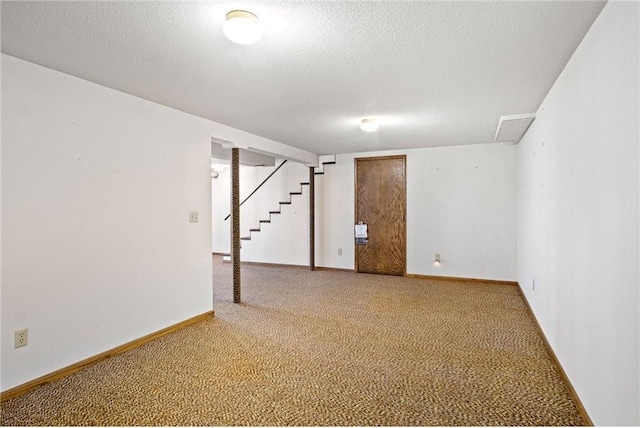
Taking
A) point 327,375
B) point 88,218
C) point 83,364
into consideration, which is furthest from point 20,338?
point 327,375

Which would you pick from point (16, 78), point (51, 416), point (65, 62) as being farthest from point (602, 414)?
point (16, 78)

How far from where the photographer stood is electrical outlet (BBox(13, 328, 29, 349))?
2320mm

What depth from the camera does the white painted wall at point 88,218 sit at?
2.33 m

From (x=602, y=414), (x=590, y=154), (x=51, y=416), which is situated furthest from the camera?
(x=51, y=416)

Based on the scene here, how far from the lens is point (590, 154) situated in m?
1.89

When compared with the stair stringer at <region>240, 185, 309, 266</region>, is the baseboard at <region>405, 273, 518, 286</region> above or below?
below

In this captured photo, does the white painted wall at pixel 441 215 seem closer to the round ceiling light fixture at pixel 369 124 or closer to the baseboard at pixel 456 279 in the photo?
the baseboard at pixel 456 279

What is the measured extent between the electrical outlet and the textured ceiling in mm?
1804

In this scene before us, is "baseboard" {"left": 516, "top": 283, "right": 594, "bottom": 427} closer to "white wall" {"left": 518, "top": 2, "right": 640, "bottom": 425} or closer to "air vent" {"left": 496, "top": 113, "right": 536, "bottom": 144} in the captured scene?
"white wall" {"left": 518, "top": 2, "right": 640, "bottom": 425}

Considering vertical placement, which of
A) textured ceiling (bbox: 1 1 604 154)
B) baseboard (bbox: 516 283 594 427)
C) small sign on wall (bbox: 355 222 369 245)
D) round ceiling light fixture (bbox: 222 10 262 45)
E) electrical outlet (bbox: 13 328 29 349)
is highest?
textured ceiling (bbox: 1 1 604 154)

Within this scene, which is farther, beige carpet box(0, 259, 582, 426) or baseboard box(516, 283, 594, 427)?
beige carpet box(0, 259, 582, 426)

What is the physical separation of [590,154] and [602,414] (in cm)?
131

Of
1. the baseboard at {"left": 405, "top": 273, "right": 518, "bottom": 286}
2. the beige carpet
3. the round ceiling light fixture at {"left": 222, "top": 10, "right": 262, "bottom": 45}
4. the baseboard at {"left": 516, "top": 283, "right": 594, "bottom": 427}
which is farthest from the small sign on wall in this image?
the round ceiling light fixture at {"left": 222, "top": 10, "right": 262, "bottom": 45}

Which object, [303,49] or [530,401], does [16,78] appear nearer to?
[303,49]
